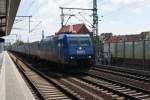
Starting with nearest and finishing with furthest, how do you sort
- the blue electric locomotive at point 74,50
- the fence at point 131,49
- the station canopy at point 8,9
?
the station canopy at point 8,9 → the blue electric locomotive at point 74,50 → the fence at point 131,49

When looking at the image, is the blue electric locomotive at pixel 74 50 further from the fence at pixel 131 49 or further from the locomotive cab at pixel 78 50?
the fence at pixel 131 49

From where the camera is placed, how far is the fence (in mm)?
31812

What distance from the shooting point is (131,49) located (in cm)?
3459

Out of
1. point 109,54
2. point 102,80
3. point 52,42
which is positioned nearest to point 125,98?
point 102,80

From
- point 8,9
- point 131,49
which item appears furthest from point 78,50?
point 131,49

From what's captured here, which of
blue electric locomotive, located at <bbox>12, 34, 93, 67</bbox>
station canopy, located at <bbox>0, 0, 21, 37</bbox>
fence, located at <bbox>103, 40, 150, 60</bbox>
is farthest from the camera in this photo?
fence, located at <bbox>103, 40, 150, 60</bbox>

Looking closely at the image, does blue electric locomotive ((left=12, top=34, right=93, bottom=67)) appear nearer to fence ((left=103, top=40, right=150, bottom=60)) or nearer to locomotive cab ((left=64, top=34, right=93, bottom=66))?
locomotive cab ((left=64, top=34, right=93, bottom=66))

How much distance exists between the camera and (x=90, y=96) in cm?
1398

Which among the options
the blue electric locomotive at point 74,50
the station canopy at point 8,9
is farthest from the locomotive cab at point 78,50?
the station canopy at point 8,9

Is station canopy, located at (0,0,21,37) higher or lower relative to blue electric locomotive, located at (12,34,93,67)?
higher

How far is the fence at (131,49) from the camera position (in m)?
31.8

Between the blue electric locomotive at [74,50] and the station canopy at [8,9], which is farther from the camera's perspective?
the blue electric locomotive at [74,50]

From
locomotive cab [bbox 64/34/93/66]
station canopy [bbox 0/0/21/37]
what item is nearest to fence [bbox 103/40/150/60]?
locomotive cab [bbox 64/34/93/66]

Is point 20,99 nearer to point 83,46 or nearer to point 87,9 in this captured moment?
point 83,46
